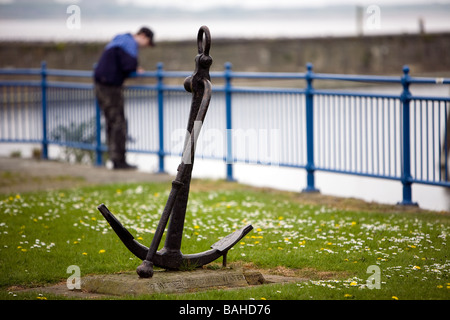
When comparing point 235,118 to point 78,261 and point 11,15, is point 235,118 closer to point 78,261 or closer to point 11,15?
point 78,261

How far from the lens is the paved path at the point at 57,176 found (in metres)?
12.4

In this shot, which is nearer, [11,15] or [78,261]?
[78,261]

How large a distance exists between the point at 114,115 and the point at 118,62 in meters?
0.87

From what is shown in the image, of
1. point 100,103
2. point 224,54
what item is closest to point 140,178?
point 100,103

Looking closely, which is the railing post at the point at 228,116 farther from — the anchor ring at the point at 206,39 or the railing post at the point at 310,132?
the anchor ring at the point at 206,39

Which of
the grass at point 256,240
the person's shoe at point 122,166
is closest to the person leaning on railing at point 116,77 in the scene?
the person's shoe at point 122,166

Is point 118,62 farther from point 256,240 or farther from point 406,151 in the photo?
point 256,240

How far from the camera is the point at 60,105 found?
49.6 ft

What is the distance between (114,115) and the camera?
13.5m

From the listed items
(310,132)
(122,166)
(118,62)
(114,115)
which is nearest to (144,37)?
(118,62)

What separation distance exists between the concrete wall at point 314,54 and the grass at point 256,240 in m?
24.8

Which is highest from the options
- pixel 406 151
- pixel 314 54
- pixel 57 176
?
pixel 314 54
